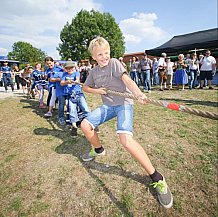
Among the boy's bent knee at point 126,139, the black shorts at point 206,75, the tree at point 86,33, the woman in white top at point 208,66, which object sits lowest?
the boy's bent knee at point 126,139

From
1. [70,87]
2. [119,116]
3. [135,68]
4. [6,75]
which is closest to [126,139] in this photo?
[119,116]

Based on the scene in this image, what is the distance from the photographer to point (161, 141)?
3693mm

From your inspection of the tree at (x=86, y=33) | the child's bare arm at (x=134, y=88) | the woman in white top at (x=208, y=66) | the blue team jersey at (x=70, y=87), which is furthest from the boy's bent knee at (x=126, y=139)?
the tree at (x=86, y=33)

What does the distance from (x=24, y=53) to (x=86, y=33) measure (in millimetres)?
48501

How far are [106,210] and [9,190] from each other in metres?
1.40

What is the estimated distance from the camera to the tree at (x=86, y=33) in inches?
1513

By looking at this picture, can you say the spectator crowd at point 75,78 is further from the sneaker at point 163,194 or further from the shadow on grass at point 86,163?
the sneaker at point 163,194

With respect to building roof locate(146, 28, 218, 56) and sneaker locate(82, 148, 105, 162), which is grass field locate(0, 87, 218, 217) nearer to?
sneaker locate(82, 148, 105, 162)

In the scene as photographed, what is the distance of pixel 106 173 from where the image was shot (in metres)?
2.80

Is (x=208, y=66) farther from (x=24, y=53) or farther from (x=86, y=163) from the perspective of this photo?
(x=24, y=53)

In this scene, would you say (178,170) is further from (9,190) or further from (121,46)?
(121,46)

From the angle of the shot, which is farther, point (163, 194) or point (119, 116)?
point (119, 116)

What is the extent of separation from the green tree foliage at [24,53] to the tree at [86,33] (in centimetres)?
4002

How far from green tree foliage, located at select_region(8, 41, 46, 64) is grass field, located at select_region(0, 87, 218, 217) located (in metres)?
78.7
